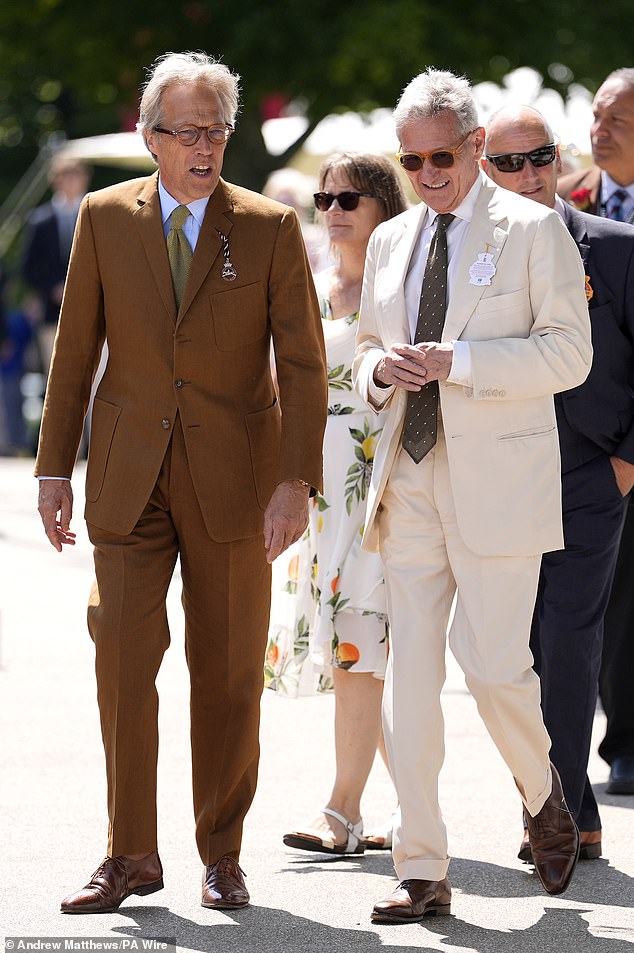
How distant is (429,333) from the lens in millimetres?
4910

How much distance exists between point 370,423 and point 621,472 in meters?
0.83

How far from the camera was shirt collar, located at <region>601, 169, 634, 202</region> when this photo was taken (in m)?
6.87

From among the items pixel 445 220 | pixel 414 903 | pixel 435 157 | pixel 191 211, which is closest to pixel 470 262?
pixel 445 220

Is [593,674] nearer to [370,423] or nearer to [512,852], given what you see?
[512,852]

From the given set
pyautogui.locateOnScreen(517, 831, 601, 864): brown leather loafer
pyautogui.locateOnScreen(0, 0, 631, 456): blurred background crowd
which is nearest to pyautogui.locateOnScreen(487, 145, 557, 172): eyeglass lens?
pyautogui.locateOnScreen(517, 831, 601, 864): brown leather loafer

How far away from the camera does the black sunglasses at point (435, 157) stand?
15.9 feet

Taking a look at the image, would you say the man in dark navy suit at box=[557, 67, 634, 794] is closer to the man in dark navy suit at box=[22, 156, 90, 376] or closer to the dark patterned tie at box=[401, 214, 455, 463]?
the dark patterned tie at box=[401, 214, 455, 463]

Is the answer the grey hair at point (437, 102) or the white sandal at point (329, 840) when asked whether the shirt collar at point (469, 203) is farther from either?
the white sandal at point (329, 840)

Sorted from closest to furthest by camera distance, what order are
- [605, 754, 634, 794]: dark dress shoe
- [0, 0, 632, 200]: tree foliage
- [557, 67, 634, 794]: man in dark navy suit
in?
1. [605, 754, 634, 794]: dark dress shoe
2. [557, 67, 634, 794]: man in dark navy suit
3. [0, 0, 632, 200]: tree foliage

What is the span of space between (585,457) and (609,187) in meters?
1.68

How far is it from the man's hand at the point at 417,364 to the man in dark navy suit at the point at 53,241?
11.3 meters

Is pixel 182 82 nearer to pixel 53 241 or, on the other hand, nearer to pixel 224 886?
pixel 224 886

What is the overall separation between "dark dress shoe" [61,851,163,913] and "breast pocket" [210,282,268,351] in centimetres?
143

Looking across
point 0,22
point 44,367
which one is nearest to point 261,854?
point 44,367
